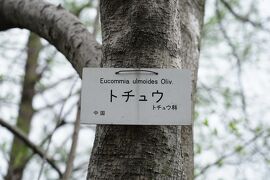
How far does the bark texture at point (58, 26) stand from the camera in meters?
1.41

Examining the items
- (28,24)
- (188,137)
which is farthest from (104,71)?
(28,24)

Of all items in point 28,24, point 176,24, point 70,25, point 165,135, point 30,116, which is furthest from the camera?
point 30,116

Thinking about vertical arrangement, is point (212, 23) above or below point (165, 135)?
above

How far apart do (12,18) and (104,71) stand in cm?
86

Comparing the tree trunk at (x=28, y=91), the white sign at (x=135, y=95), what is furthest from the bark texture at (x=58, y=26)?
the tree trunk at (x=28, y=91)

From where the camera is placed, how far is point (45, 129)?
15.8 ft

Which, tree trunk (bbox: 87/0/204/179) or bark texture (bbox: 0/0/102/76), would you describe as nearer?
tree trunk (bbox: 87/0/204/179)

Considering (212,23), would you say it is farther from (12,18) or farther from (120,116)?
(120,116)

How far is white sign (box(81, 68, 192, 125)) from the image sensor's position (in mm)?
996

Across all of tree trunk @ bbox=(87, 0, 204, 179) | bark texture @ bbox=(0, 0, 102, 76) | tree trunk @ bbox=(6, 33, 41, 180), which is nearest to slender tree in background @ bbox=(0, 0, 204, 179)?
tree trunk @ bbox=(87, 0, 204, 179)

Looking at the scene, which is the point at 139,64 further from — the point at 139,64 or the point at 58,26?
the point at 58,26

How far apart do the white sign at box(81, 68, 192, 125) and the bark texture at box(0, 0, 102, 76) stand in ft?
1.04

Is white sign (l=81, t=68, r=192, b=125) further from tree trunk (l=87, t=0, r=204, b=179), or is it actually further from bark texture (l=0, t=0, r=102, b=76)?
bark texture (l=0, t=0, r=102, b=76)

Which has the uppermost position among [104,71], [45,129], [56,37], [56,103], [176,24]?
[56,103]
